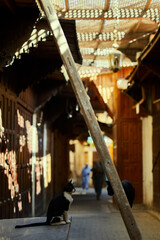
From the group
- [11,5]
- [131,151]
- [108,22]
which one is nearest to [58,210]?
[11,5]

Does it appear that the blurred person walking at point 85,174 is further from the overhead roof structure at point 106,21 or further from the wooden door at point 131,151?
the overhead roof structure at point 106,21

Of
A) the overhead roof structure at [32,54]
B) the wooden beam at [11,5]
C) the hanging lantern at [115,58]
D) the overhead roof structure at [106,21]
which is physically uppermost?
the overhead roof structure at [106,21]

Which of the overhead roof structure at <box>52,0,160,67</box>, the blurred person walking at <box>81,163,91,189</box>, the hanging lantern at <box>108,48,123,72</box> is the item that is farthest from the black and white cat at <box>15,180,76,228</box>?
the blurred person walking at <box>81,163,91,189</box>

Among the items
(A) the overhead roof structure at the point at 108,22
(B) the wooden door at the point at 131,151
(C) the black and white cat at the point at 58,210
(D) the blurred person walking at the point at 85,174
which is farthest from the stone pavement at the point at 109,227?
(D) the blurred person walking at the point at 85,174

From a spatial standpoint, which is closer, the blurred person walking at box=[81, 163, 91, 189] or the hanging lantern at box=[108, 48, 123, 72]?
the hanging lantern at box=[108, 48, 123, 72]

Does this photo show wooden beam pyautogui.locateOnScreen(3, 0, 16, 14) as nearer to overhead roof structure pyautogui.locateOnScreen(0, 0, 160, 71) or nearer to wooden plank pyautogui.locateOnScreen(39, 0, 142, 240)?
overhead roof structure pyautogui.locateOnScreen(0, 0, 160, 71)

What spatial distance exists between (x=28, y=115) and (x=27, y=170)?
4.57 feet

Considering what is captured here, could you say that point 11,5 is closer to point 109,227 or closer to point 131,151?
point 109,227

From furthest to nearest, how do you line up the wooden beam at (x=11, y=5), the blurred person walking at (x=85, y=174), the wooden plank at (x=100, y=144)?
the blurred person walking at (x=85, y=174), the wooden beam at (x=11, y=5), the wooden plank at (x=100, y=144)

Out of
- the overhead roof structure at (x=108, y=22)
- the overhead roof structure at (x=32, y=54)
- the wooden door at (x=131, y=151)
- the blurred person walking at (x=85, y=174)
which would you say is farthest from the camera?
the blurred person walking at (x=85, y=174)

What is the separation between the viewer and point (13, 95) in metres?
9.19

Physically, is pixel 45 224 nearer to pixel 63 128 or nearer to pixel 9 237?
pixel 9 237

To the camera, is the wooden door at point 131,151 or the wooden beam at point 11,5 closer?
the wooden beam at point 11,5

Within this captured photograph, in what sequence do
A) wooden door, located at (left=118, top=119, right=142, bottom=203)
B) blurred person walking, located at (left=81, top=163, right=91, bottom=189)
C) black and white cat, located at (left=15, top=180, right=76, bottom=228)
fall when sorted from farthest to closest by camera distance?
blurred person walking, located at (left=81, top=163, right=91, bottom=189) → wooden door, located at (left=118, top=119, right=142, bottom=203) → black and white cat, located at (left=15, top=180, right=76, bottom=228)
